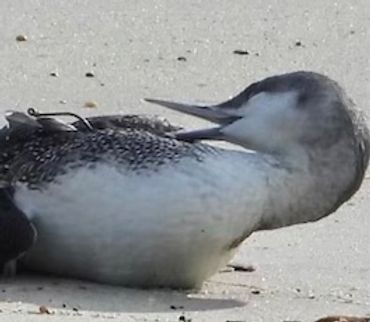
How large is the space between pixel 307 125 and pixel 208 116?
35cm

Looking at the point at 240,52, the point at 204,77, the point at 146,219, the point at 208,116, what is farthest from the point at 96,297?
the point at 240,52

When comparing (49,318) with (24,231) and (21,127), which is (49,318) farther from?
(21,127)

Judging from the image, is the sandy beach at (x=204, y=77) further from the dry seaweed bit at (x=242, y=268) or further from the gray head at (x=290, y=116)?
the gray head at (x=290, y=116)

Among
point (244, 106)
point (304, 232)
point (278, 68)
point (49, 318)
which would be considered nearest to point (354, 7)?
point (278, 68)

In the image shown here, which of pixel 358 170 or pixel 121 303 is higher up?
pixel 358 170

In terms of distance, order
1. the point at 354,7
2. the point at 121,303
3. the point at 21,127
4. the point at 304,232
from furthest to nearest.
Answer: the point at 354,7 → the point at 304,232 → the point at 21,127 → the point at 121,303

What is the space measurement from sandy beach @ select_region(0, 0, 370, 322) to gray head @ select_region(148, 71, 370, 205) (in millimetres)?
426

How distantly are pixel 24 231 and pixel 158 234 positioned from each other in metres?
0.40

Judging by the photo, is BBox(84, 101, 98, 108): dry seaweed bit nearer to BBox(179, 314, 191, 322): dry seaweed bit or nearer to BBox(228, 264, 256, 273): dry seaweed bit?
BBox(228, 264, 256, 273): dry seaweed bit

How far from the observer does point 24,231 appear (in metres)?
5.76

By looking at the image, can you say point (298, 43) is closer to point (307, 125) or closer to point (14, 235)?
point (307, 125)

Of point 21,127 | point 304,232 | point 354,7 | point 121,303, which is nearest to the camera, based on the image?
point 121,303

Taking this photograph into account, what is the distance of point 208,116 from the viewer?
6016 millimetres

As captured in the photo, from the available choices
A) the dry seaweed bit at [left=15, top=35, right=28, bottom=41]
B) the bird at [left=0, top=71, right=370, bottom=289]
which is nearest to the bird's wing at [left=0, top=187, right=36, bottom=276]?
the bird at [left=0, top=71, right=370, bottom=289]
